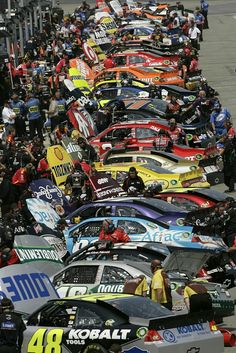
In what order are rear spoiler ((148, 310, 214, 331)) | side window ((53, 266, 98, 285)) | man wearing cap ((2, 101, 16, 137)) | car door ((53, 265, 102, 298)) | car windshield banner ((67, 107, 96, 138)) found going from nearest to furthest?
rear spoiler ((148, 310, 214, 331)), car door ((53, 265, 102, 298)), side window ((53, 266, 98, 285)), car windshield banner ((67, 107, 96, 138)), man wearing cap ((2, 101, 16, 137))

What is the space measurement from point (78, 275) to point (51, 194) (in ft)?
21.4

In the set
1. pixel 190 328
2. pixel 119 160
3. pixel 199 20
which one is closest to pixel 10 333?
pixel 190 328

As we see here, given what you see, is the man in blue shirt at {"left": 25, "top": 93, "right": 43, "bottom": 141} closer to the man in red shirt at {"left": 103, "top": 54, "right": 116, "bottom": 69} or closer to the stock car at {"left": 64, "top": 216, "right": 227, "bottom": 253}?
the man in red shirt at {"left": 103, "top": 54, "right": 116, "bottom": 69}

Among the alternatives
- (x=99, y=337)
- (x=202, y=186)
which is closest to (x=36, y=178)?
(x=202, y=186)

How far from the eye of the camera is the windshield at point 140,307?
17219 millimetres

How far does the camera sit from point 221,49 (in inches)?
2192

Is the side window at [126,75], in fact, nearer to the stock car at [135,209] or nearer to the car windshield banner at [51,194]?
the car windshield banner at [51,194]

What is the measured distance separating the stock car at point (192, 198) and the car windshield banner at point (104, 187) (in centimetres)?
115

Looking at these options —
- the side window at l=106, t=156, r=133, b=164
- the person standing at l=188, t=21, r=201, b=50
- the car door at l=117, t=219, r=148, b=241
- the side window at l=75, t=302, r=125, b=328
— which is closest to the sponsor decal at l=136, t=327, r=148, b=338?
the side window at l=75, t=302, r=125, b=328

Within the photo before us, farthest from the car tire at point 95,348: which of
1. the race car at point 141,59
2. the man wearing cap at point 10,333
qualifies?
the race car at point 141,59

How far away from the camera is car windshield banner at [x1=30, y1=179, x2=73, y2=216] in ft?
88.7

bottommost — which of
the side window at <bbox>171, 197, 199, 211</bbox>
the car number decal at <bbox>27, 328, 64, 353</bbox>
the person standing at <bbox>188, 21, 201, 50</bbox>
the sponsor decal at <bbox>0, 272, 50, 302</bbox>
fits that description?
the person standing at <bbox>188, 21, 201, 50</bbox>

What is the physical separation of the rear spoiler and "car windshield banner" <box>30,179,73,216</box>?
9962 mm

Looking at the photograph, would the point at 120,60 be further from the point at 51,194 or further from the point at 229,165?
the point at 51,194
